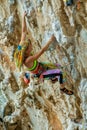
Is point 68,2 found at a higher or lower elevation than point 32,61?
higher

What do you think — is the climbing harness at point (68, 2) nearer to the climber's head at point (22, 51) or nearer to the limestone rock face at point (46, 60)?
the limestone rock face at point (46, 60)

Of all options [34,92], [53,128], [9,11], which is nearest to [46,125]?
[53,128]

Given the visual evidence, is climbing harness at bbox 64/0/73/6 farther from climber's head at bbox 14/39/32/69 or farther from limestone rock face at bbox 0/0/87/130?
climber's head at bbox 14/39/32/69

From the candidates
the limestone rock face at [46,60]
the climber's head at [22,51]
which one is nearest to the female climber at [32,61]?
the climber's head at [22,51]

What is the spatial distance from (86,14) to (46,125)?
3.23 metres

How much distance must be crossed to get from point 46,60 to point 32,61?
1390 millimetres

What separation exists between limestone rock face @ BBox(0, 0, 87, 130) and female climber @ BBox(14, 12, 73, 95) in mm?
244

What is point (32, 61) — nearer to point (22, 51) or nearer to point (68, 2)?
point (22, 51)

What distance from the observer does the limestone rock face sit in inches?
144

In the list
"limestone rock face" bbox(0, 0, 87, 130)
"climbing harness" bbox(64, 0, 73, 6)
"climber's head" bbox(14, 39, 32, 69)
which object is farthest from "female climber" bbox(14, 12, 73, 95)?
"climbing harness" bbox(64, 0, 73, 6)

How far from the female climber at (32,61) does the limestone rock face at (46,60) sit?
0.24 metres

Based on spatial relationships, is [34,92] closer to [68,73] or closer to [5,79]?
[5,79]

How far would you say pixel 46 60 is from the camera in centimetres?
495

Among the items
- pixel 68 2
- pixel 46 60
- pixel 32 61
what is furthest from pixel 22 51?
pixel 46 60
